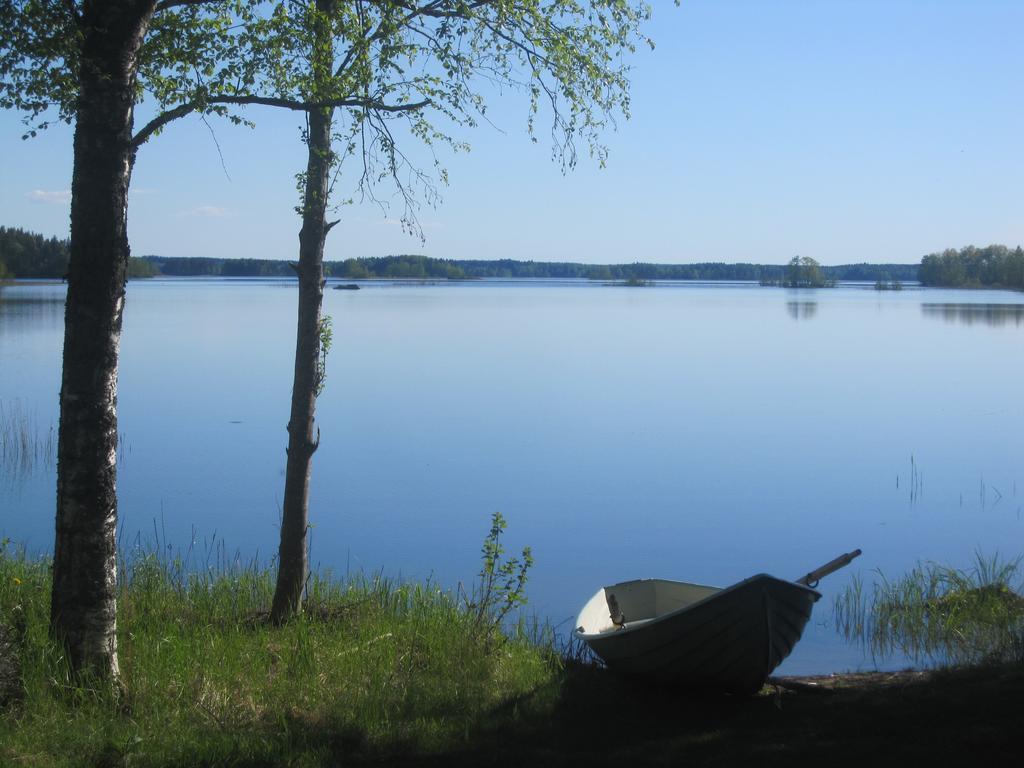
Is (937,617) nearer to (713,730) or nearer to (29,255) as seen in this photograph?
(713,730)

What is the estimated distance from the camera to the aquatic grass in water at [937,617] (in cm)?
955

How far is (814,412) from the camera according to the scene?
25609mm

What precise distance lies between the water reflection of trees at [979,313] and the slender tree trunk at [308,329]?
57.4 metres

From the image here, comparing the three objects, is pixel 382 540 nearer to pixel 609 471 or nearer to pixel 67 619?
pixel 609 471

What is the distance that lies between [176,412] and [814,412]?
14.9m

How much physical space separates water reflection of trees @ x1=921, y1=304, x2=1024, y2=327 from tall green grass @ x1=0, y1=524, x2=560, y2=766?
57.5 meters

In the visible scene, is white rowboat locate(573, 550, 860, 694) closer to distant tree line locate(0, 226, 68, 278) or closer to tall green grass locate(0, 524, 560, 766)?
tall green grass locate(0, 524, 560, 766)

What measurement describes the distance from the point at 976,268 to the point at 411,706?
463 ft

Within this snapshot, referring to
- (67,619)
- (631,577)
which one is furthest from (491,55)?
(631,577)

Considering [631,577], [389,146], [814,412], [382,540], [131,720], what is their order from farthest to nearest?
1. [814,412]
2. [382,540]
3. [631,577]
4. [389,146]
5. [131,720]

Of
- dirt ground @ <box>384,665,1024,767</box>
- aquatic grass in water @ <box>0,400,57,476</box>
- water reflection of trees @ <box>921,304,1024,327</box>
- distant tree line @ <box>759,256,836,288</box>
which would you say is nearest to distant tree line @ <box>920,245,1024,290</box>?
distant tree line @ <box>759,256,836,288</box>

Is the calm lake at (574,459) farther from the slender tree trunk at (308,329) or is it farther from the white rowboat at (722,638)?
the slender tree trunk at (308,329)

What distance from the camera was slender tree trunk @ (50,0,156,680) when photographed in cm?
539

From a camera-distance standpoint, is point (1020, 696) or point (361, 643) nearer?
point (1020, 696)
